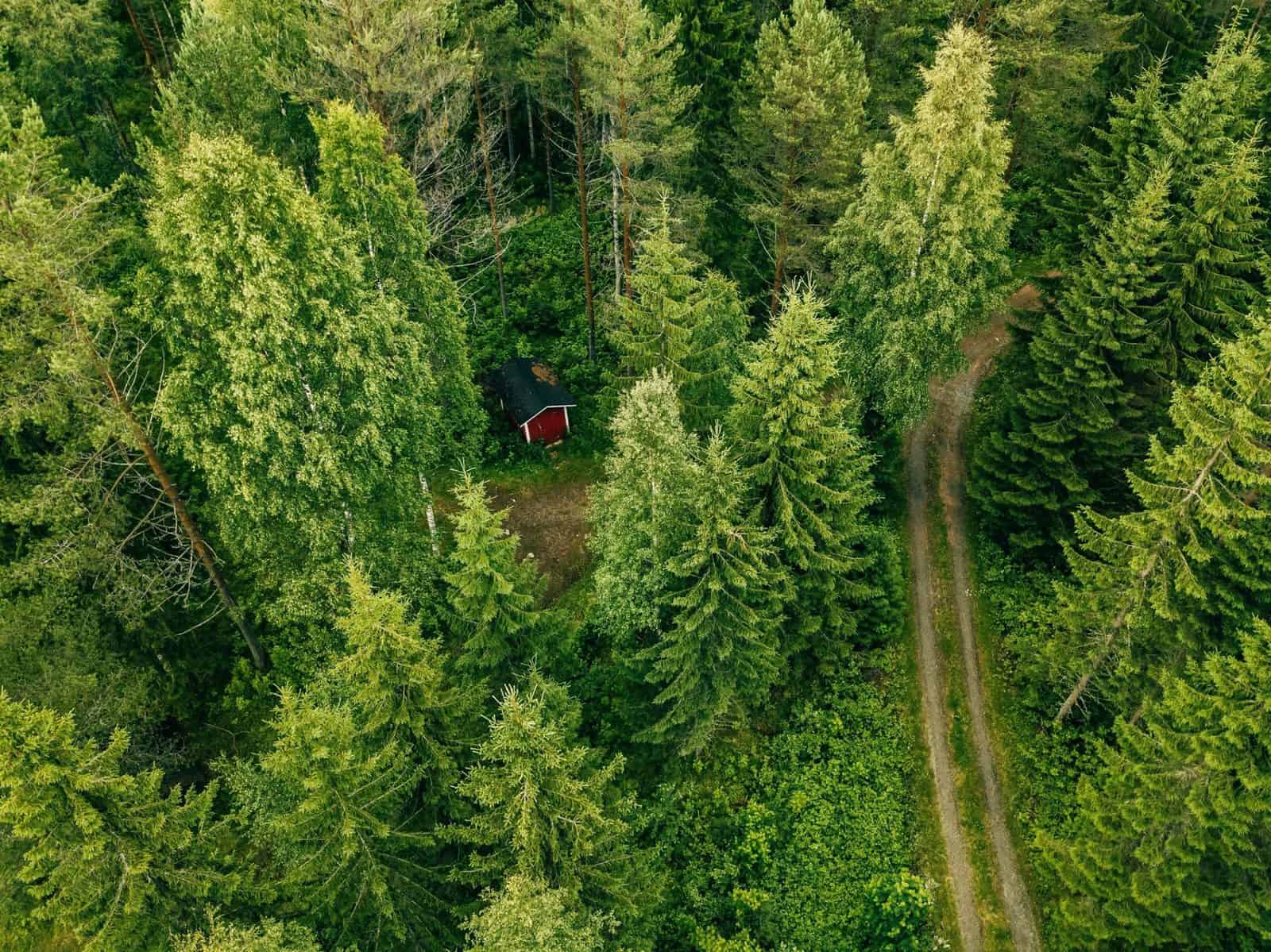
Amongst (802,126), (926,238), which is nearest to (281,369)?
(926,238)

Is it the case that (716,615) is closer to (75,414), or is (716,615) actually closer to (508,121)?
(75,414)

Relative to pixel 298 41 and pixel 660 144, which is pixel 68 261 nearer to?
pixel 298 41

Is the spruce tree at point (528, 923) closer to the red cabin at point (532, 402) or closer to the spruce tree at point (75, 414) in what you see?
the spruce tree at point (75, 414)

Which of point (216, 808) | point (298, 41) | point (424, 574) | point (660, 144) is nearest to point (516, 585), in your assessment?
point (424, 574)

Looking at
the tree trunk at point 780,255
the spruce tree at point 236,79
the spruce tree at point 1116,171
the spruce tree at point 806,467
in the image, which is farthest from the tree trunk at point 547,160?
the spruce tree at point 1116,171

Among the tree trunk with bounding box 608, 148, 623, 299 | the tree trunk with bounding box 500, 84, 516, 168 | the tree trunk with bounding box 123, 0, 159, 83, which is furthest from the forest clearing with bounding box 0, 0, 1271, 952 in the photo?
the tree trunk with bounding box 123, 0, 159, 83

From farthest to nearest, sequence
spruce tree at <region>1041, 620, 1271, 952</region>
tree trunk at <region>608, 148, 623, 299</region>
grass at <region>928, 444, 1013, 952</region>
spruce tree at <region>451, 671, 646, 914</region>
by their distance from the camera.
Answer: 1. tree trunk at <region>608, 148, 623, 299</region>
2. grass at <region>928, 444, 1013, 952</region>
3. spruce tree at <region>1041, 620, 1271, 952</region>
4. spruce tree at <region>451, 671, 646, 914</region>

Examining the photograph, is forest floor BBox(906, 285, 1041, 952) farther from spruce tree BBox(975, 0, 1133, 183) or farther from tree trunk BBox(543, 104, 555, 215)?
tree trunk BBox(543, 104, 555, 215)
